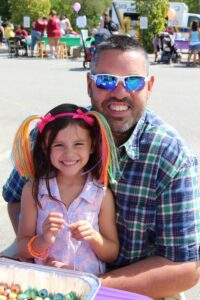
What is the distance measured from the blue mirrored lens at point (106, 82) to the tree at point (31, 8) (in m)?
26.2

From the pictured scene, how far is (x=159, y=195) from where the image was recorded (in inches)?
77.5

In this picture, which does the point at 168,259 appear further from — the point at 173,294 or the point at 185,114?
the point at 185,114

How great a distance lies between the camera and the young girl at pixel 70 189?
2.00m

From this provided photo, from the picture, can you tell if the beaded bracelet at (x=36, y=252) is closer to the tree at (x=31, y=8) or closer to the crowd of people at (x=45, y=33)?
the crowd of people at (x=45, y=33)

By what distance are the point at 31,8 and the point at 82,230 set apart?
1050 inches

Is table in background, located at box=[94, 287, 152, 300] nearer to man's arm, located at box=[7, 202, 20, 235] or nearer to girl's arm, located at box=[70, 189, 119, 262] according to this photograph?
girl's arm, located at box=[70, 189, 119, 262]

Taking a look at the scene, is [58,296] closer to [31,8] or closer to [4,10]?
[31,8]

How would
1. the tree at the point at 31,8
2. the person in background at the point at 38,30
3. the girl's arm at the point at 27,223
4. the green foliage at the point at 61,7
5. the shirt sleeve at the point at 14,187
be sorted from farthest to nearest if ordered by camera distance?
the green foliage at the point at 61,7 → the tree at the point at 31,8 → the person in background at the point at 38,30 → the shirt sleeve at the point at 14,187 → the girl's arm at the point at 27,223

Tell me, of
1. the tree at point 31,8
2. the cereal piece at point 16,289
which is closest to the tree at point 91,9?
the tree at point 31,8

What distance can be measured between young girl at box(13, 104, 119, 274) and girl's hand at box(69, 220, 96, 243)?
56 mm

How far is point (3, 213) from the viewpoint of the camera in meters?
4.41

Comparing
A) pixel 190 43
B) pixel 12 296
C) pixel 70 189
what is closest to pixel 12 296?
pixel 12 296

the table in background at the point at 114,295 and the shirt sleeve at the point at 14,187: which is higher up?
the shirt sleeve at the point at 14,187

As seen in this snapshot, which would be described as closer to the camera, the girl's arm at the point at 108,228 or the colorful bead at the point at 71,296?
the colorful bead at the point at 71,296
